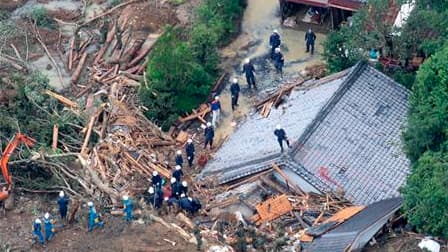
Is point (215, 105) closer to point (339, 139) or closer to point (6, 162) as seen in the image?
point (339, 139)

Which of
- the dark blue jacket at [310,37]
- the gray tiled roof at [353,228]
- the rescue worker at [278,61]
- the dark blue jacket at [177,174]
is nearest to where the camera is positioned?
the gray tiled roof at [353,228]

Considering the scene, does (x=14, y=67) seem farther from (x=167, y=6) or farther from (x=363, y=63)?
(x=363, y=63)

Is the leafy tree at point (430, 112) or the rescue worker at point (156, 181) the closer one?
the leafy tree at point (430, 112)

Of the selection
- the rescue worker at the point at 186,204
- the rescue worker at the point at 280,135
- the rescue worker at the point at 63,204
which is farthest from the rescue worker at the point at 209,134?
the rescue worker at the point at 63,204

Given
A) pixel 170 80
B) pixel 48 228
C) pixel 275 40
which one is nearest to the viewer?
pixel 48 228

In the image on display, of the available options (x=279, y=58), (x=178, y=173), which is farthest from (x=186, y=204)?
(x=279, y=58)

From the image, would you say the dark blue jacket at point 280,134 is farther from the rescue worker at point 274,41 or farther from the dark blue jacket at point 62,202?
the dark blue jacket at point 62,202

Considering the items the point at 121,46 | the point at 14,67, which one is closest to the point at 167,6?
the point at 121,46
